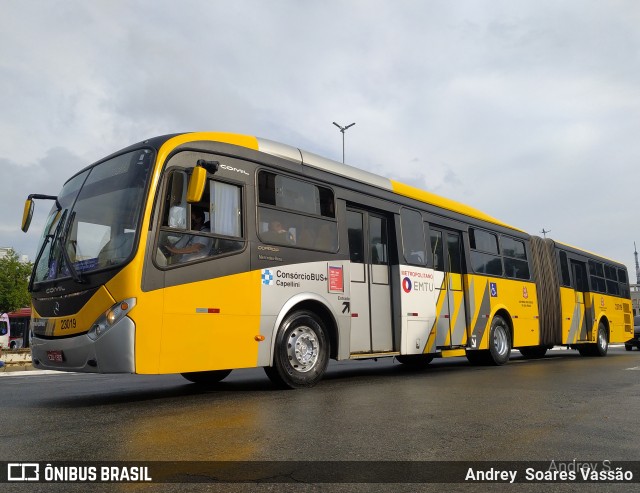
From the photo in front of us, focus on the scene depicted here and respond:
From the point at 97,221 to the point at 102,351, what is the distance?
5.34ft

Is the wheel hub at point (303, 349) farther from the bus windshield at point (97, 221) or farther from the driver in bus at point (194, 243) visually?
the bus windshield at point (97, 221)

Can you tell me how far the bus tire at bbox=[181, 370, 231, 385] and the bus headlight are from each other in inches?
113

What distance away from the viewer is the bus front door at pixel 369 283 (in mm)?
8391

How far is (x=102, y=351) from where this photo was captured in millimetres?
5668

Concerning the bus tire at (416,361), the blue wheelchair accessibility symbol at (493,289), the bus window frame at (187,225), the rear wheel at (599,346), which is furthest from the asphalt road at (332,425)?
the rear wheel at (599,346)

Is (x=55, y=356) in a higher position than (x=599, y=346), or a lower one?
higher

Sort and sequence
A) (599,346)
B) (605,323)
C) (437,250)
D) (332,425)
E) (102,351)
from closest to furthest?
(332,425) < (102,351) < (437,250) < (599,346) < (605,323)

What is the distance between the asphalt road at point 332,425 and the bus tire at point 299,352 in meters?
0.26

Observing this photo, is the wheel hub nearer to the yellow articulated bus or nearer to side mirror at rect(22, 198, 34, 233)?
the yellow articulated bus

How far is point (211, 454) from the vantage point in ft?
12.5

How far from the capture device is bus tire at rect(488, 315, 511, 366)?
39.9 ft

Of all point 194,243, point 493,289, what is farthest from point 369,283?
point 493,289

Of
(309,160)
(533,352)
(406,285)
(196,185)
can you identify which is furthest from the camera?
(533,352)

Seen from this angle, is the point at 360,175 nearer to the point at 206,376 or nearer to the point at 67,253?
the point at 206,376
